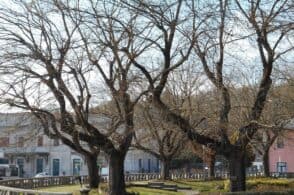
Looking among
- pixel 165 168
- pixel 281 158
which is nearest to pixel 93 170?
pixel 165 168

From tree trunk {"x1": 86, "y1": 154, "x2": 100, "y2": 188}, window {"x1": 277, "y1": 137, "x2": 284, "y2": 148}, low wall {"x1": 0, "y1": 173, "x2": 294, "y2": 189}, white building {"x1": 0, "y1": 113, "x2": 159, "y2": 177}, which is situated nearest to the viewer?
tree trunk {"x1": 86, "y1": 154, "x2": 100, "y2": 188}

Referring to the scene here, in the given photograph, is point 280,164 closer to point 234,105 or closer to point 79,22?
point 234,105

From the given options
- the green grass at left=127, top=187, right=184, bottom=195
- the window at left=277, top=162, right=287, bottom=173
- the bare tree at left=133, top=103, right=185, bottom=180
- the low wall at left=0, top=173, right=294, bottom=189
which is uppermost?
the bare tree at left=133, top=103, right=185, bottom=180

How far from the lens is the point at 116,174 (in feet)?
92.1

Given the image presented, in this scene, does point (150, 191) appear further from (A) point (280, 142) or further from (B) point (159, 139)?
(A) point (280, 142)

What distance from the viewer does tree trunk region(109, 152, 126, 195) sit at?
91.8 feet

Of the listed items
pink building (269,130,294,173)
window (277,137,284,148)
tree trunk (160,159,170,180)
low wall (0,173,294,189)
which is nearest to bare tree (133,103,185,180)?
tree trunk (160,159,170,180)

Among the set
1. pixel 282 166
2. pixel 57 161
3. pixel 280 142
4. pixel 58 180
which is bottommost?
pixel 58 180

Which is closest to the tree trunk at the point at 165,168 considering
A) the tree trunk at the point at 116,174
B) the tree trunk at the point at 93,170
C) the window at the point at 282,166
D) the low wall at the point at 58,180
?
the low wall at the point at 58,180

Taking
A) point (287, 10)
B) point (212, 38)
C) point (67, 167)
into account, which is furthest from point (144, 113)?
point (67, 167)

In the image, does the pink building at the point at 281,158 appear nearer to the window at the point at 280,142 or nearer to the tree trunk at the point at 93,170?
the window at the point at 280,142

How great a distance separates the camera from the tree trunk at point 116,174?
27969mm

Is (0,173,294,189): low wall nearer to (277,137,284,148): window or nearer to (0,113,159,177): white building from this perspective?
(277,137,284,148): window

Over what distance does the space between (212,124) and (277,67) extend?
4.12 meters
